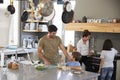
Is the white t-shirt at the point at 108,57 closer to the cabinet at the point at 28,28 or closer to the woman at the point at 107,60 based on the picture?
the woman at the point at 107,60

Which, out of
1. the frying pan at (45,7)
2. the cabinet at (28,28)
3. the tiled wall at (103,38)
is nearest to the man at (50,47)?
the frying pan at (45,7)

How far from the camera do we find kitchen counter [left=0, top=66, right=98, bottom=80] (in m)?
2.93

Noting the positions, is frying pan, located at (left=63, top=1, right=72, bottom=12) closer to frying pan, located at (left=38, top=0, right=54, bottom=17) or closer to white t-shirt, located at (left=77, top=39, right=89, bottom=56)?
frying pan, located at (left=38, top=0, right=54, bottom=17)

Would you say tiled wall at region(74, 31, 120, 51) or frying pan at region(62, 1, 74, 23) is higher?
frying pan at region(62, 1, 74, 23)

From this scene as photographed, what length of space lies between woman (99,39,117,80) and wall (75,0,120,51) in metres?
1.09

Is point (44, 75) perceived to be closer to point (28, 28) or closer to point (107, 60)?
point (107, 60)

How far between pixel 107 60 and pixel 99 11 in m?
1.84

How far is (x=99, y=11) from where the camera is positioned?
20.4 feet

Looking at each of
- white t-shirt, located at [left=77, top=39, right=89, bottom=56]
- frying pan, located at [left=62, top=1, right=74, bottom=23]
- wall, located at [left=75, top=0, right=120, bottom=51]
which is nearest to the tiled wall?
wall, located at [left=75, top=0, right=120, bottom=51]

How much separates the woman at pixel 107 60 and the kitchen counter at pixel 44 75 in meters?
1.57

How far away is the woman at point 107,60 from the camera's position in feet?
15.5

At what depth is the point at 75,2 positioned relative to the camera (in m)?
6.79

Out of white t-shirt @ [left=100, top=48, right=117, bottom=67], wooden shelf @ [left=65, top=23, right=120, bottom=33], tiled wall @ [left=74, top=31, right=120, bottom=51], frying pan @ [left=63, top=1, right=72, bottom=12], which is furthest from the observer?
tiled wall @ [left=74, top=31, right=120, bottom=51]

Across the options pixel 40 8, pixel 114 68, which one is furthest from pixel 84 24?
pixel 40 8
